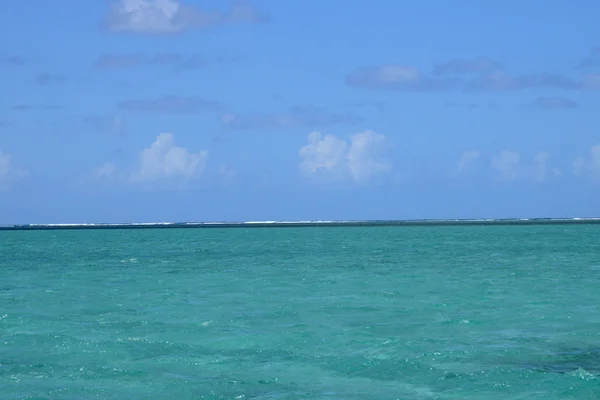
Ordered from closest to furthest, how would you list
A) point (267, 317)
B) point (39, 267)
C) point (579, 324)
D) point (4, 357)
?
point (4, 357), point (579, 324), point (267, 317), point (39, 267)

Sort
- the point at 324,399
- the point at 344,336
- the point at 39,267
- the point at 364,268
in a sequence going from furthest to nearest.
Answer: the point at 39,267
the point at 364,268
the point at 344,336
the point at 324,399

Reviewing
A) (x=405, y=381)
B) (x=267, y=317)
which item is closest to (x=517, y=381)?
(x=405, y=381)

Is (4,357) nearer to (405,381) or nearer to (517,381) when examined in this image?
(405,381)

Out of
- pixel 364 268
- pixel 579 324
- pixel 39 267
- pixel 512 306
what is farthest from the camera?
pixel 39 267

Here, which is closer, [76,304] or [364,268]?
[76,304]

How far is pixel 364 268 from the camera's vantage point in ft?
169

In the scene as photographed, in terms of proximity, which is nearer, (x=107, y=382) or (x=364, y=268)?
(x=107, y=382)

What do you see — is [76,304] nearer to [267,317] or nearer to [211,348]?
[267,317]

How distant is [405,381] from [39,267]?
45.2 metres

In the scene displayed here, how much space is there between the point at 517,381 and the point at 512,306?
12471 mm

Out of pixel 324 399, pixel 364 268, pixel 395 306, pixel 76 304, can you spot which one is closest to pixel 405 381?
pixel 324 399

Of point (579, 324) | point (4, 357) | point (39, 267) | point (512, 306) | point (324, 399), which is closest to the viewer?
point (324, 399)

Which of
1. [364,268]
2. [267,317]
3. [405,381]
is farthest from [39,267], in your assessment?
[405,381]

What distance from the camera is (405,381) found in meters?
17.4
